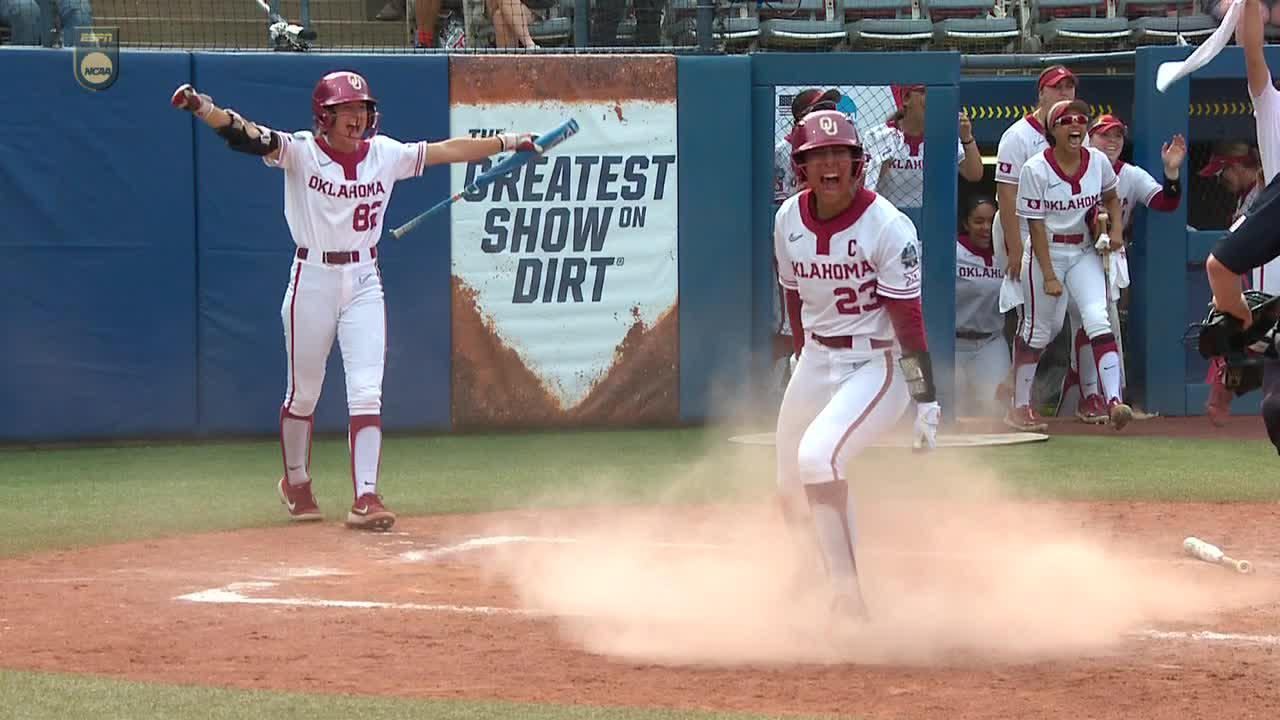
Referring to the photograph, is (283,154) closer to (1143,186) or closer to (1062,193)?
(1062,193)

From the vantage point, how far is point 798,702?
5.28 m

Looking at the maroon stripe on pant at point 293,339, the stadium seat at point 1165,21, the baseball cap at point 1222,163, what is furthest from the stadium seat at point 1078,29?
the maroon stripe on pant at point 293,339

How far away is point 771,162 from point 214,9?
4558 mm

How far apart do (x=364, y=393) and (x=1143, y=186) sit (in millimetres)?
6504

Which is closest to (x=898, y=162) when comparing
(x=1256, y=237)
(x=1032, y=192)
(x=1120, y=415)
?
(x=1032, y=192)

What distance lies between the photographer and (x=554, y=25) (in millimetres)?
14000

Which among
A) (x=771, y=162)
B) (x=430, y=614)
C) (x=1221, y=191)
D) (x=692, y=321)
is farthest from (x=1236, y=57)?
(x=430, y=614)

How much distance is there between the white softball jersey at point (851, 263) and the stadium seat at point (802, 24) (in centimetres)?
896

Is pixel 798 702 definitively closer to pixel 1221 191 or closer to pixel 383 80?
pixel 383 80

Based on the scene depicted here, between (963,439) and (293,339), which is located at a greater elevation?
(293,339)

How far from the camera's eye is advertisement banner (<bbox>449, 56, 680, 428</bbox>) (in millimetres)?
12172

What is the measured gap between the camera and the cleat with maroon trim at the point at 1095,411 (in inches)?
497

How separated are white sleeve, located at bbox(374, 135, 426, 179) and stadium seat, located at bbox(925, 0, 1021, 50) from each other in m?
8.36

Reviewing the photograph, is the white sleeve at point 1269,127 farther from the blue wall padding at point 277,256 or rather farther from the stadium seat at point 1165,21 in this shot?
the stadium seat at point 1165,21
